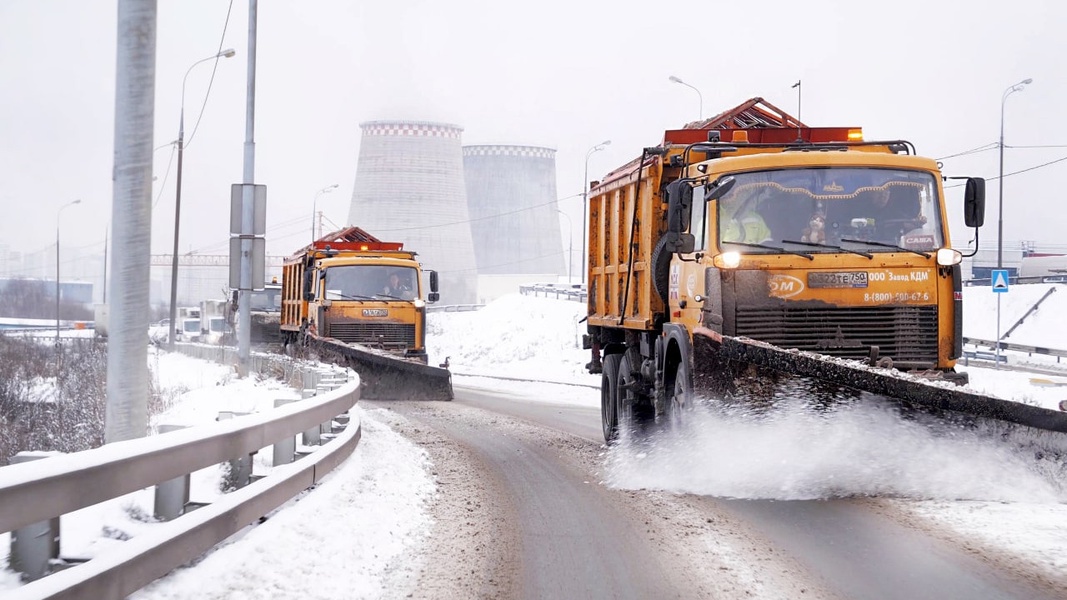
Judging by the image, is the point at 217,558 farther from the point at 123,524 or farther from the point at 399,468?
the point at 399,468

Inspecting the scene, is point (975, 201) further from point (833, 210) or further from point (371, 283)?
point (371, 283)

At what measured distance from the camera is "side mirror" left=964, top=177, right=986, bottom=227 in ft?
29.3

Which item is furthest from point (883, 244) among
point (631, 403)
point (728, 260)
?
point (631, 403)

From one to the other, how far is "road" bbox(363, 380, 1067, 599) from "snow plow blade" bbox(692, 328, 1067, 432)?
0.75 metres

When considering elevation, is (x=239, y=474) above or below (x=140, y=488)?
below

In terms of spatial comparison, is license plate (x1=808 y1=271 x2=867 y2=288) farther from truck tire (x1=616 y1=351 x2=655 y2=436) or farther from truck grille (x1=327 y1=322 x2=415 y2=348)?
truck grille (x1=327 y1=322 x2=415 y2=348)

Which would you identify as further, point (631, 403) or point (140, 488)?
point (631, 403)

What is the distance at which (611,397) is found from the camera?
12.3 m

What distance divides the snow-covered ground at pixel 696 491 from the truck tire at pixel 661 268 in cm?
142

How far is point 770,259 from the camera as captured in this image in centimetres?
850

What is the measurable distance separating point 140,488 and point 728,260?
509cm

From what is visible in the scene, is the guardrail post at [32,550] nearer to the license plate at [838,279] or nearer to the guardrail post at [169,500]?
the guardrail post at [169,500]

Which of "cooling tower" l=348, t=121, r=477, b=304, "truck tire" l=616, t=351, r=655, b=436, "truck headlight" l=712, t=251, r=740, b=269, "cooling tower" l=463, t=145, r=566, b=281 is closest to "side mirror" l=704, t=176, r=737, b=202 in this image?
"truck headlight" l=712, t=251, r=740, b=269

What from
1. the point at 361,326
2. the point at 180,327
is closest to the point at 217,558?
the point at 361,326
